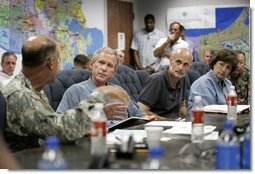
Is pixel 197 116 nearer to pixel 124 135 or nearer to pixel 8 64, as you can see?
pixel 124 135

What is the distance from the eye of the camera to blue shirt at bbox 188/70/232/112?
7.93 feet

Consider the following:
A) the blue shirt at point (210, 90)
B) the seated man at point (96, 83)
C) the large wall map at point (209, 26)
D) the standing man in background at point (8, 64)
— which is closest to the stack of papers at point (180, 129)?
the seated man at point (96, 83)

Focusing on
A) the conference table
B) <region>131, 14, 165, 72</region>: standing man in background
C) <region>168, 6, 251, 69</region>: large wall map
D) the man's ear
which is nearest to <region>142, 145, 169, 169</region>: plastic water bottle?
the conference table

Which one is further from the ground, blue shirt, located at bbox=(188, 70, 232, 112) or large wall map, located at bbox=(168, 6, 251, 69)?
large wall map, located at bbox=(168, 6, 251, 69)

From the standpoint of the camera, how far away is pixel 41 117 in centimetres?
131

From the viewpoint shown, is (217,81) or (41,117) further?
(217,81)

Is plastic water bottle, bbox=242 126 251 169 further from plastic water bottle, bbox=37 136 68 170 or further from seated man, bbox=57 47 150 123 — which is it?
seated man, bbox=57 47 150 123

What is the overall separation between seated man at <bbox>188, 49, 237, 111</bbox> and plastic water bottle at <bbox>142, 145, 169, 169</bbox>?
1460 millimetres

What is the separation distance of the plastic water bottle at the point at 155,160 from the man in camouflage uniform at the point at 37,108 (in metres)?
0.37

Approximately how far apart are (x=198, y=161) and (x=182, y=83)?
1.46m

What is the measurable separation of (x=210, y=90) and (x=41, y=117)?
1.34 m

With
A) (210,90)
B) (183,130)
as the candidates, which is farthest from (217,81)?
(183,130)

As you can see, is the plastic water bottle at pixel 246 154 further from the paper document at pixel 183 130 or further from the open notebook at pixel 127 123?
the open notebook at pixel 127 123

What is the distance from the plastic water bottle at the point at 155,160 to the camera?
3.05 feet
